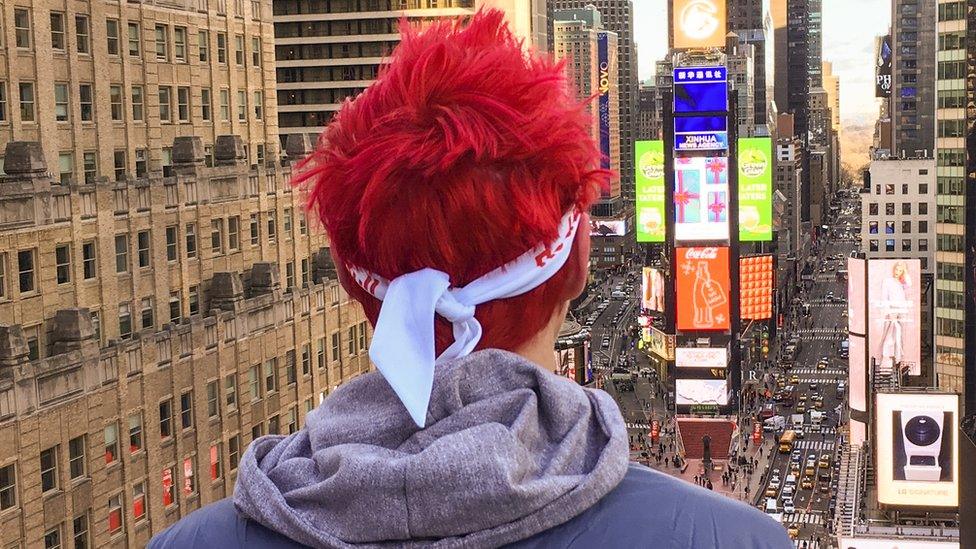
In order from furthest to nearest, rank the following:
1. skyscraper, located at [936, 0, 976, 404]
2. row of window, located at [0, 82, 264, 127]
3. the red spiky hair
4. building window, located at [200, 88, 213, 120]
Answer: skyscraper, located at [936, 0, 976, 404] → building window, located at [200, 88, 213, 120] → row of window, located at [0, 82, 264, 127] → the red spiky hair

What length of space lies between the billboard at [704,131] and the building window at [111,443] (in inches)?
2796

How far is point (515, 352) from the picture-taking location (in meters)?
4.14

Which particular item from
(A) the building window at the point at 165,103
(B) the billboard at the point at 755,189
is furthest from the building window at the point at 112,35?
(B) the billboard at the point at 755,189

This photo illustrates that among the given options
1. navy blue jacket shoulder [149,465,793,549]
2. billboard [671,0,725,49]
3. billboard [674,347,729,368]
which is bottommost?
billboard [674,347,729,368]

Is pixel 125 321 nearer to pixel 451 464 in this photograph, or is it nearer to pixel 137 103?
pixel 137 103

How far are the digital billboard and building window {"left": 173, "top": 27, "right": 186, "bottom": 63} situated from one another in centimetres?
6322

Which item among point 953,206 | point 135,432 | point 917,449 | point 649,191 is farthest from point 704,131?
point 135,432

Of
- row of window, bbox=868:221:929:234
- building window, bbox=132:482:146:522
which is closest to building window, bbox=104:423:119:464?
Answer: building window, bbox=132:482:146:522

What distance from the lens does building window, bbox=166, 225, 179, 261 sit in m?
34.4

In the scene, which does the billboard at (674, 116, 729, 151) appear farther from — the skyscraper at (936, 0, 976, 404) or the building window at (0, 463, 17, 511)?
the building window at (0, 463, 17, 511)

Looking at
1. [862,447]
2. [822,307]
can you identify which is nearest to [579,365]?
[862,447]

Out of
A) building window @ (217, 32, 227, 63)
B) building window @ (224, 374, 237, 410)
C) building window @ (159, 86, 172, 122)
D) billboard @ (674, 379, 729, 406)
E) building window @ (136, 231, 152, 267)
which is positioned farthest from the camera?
billboard @ (674, 379, 729, 406)

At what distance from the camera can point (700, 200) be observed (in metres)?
99.8

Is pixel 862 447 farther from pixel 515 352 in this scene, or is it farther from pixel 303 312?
pixel 515 352
